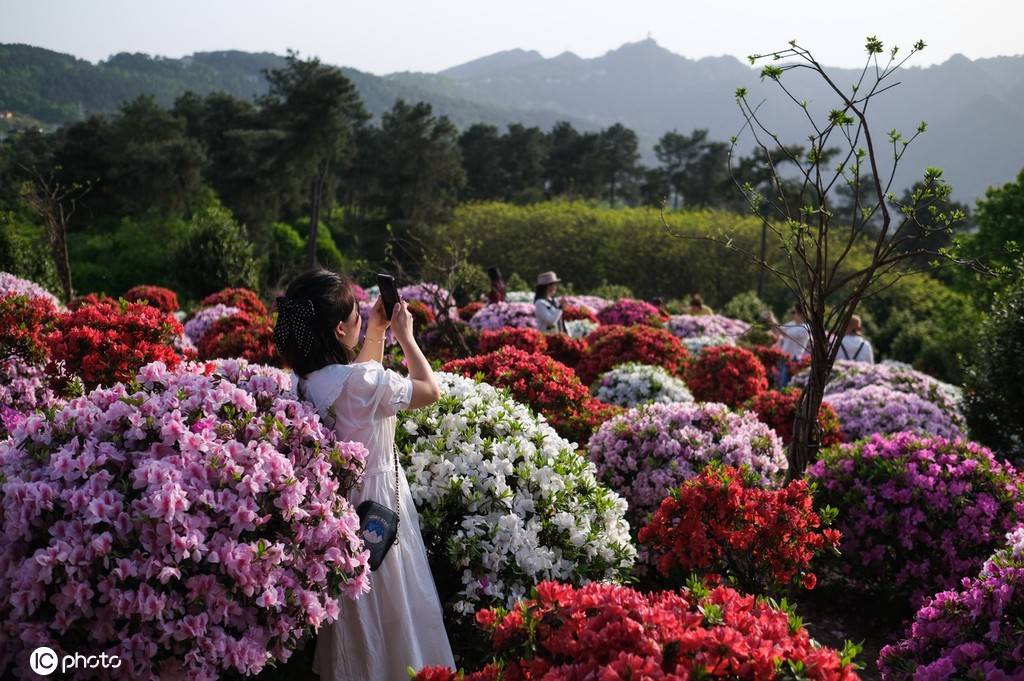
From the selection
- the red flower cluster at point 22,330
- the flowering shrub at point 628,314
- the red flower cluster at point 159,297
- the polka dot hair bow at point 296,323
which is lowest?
the flowering shrub at point 628,314

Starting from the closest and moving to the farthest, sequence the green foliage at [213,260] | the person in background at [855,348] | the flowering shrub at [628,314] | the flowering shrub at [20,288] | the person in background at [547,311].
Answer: the flowering shrub at [20,288]
the person in background at [547,311]
the person in background at [855,348]
the flowering shrub at [628,314]
the green foliage at [213,260]

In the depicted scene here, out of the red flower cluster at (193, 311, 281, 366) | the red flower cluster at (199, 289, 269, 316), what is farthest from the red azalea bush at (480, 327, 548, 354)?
the red flower cluster at (199, 289, 269, 316)

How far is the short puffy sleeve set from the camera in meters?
3.05

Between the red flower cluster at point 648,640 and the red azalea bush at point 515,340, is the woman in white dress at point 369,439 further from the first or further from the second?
the red azalea bush at point 515,340

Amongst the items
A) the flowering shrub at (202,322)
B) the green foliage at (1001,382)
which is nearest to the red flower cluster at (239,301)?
the flowering shrub at (202,322)

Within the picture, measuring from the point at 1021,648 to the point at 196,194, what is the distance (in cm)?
4429

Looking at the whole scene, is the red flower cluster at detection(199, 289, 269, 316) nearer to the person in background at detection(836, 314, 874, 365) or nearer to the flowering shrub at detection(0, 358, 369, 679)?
the person in background at detection(836, 314, 874, 365)

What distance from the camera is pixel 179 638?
2.48 m

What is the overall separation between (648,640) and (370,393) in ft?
4.90

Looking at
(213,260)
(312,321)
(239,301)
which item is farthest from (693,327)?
(312,321)

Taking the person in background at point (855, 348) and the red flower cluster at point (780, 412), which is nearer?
the red flower cluster at point (780, 412)

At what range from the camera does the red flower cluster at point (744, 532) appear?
12.1 feet

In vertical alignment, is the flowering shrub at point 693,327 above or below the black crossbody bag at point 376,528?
below

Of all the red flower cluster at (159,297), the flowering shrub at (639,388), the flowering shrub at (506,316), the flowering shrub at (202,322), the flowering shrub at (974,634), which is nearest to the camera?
the flowering shrub at (974,634)
